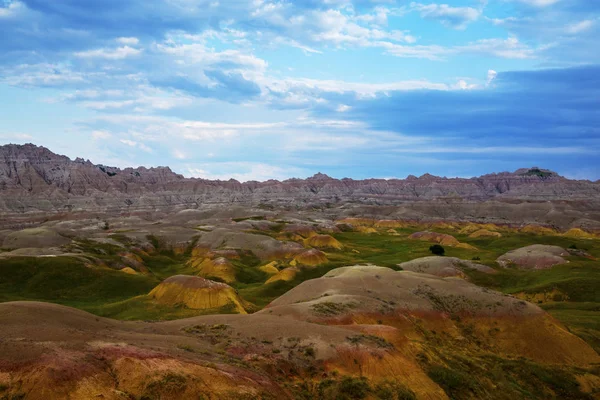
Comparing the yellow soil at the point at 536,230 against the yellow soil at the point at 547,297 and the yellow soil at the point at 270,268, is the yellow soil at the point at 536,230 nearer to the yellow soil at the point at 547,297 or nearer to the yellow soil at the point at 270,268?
the yellow soil at the point at 547,297

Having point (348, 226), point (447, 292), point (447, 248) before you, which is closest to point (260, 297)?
point (447, 292)

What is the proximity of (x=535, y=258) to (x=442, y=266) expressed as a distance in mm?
25649

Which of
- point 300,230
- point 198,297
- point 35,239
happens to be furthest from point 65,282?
point 300,230

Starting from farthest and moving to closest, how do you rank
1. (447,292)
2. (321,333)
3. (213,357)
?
(447,292) < (321,333) < (213,357)

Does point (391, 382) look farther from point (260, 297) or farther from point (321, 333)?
point (260, 297)

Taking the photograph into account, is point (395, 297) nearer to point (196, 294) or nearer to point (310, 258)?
point (196, 294)

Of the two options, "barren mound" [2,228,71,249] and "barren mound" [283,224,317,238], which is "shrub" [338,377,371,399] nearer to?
"barren mound" [2,228,71,249]

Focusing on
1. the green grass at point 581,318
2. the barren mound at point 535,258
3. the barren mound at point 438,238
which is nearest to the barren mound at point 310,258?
the barren mound at point 535,258

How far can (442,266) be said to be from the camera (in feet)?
260

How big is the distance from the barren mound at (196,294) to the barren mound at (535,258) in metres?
59.2

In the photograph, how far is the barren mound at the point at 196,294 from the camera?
179ft

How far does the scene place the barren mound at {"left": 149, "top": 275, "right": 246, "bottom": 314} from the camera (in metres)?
54.5

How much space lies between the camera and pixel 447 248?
128125 mm

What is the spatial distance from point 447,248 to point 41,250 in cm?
9947
